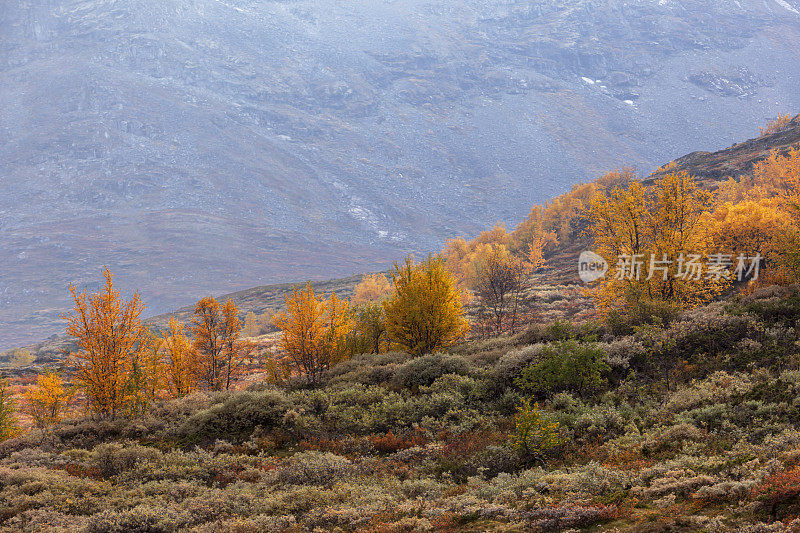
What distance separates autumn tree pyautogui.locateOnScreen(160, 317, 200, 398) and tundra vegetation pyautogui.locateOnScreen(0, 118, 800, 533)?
3.01m

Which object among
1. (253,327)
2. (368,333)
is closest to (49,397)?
(368,333)

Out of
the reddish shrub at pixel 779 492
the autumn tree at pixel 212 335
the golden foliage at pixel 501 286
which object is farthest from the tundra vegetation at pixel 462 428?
the golden foliage at pixel 501 286

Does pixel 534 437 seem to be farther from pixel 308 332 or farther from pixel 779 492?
pixel 308 332

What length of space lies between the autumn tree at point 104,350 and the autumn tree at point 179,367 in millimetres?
9298

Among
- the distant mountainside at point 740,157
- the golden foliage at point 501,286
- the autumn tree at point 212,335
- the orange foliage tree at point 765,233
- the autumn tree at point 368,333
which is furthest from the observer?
the distant mountainside at point 740,157

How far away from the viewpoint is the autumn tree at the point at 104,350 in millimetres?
19516

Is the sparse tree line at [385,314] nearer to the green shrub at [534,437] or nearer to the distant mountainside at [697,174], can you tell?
the green shrub at [534,437]

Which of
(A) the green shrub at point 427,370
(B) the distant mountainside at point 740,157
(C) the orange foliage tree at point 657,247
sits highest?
(B) the distant mountainside at point 740,157

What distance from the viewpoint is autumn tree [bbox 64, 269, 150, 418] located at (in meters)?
19.5

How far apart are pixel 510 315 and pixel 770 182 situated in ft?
152

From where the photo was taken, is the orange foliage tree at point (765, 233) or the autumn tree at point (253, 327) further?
the autumn tree at point (253, 327)

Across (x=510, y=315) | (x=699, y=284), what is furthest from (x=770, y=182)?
(x=699, y=284)

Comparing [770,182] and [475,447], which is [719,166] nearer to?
[770,182]

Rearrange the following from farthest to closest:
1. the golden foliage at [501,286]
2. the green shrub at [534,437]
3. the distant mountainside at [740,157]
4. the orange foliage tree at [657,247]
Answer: the distant mountainside at [740,157] < the golden foliage at [501,286] < the orange foliage tree at [657,247] < the green shrub at [534,437]
